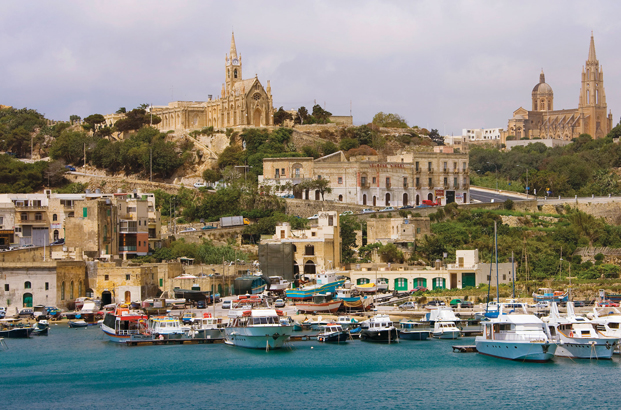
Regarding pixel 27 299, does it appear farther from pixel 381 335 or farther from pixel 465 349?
pixel 465 349

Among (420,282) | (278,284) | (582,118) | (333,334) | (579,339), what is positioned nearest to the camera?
(579,339)

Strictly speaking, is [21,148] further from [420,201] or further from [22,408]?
[22,408]

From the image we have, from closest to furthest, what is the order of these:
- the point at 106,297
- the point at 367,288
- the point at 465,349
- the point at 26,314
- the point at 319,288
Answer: the point at 465,349
the point at 26,314
the point at 319,288
the point at 106,297
the point at 367,288

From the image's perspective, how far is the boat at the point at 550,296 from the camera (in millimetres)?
57531

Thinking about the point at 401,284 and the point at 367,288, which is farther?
the point at 401,284

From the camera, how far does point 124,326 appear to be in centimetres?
4984

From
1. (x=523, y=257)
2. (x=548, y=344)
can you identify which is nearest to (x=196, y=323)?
(x=548, y=344)

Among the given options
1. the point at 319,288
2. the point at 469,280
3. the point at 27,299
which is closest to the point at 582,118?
the point at 469,280

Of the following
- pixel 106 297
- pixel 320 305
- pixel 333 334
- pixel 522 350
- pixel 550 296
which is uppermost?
pixel 106 297

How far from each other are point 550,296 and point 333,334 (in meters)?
16.6

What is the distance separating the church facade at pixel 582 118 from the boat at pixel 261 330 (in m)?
120

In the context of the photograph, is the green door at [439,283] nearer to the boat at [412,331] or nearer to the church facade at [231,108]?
the boat at [412,331]

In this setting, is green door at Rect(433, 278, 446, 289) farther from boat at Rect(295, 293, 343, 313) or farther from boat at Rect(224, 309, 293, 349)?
boat at Rect(224, 309, 293, 349)

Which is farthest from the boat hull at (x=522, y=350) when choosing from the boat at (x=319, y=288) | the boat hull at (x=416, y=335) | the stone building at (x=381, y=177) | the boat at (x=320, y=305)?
the stone building at (x=381, y=177)
